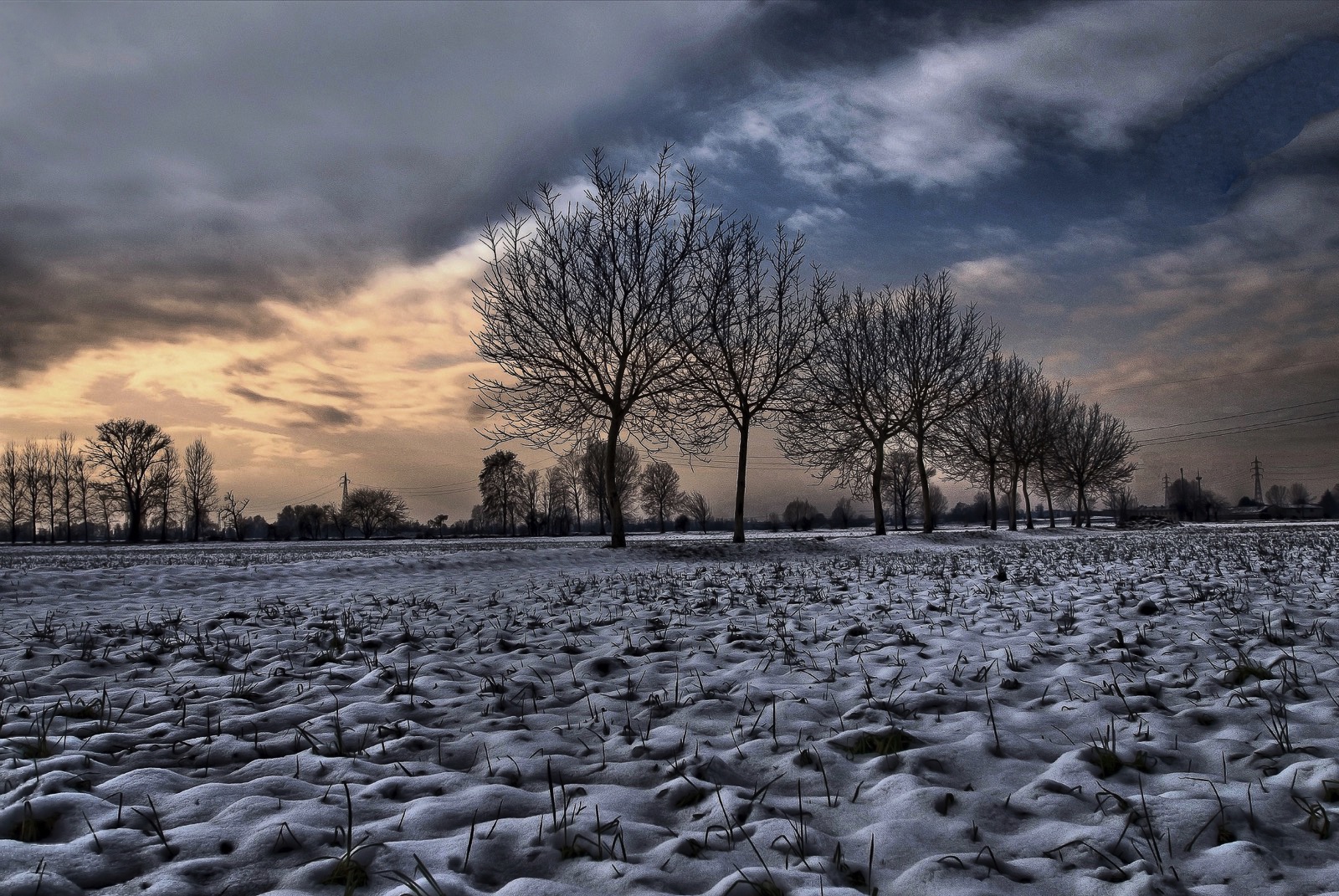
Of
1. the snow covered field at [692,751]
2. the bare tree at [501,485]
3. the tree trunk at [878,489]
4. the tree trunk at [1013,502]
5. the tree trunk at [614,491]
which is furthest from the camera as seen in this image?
the bare tree at [501,485]

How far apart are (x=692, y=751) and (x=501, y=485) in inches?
2619

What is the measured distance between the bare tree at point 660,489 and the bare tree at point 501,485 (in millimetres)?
15164

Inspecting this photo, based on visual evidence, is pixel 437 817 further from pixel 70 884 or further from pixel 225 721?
pixel 225 721

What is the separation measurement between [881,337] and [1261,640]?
81.1ft

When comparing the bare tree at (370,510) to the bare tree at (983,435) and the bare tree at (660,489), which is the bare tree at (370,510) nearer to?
the bare tree at (660,489)

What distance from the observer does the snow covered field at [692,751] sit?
7.43 feet

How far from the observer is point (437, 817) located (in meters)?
2.62

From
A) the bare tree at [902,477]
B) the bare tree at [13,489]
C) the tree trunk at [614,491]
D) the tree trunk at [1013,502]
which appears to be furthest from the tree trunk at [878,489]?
the bare tree at [13,489]

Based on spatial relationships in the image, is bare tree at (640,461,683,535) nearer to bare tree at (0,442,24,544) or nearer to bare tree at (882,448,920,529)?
bare tree at (882,448,920,529)

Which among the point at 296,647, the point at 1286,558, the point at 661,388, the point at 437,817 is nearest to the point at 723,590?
the point at 296,647

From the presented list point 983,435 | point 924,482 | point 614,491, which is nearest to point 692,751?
point 614,491

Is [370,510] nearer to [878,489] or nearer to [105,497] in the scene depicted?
[105,497]

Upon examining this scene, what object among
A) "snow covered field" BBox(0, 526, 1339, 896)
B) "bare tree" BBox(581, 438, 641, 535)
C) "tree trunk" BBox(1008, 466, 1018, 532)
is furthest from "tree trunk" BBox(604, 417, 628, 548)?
"bare tree" BBox(581, 438, 641, 535)

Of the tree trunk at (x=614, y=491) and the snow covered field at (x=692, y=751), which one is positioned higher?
the tree trunk at (x=614, y=491)
